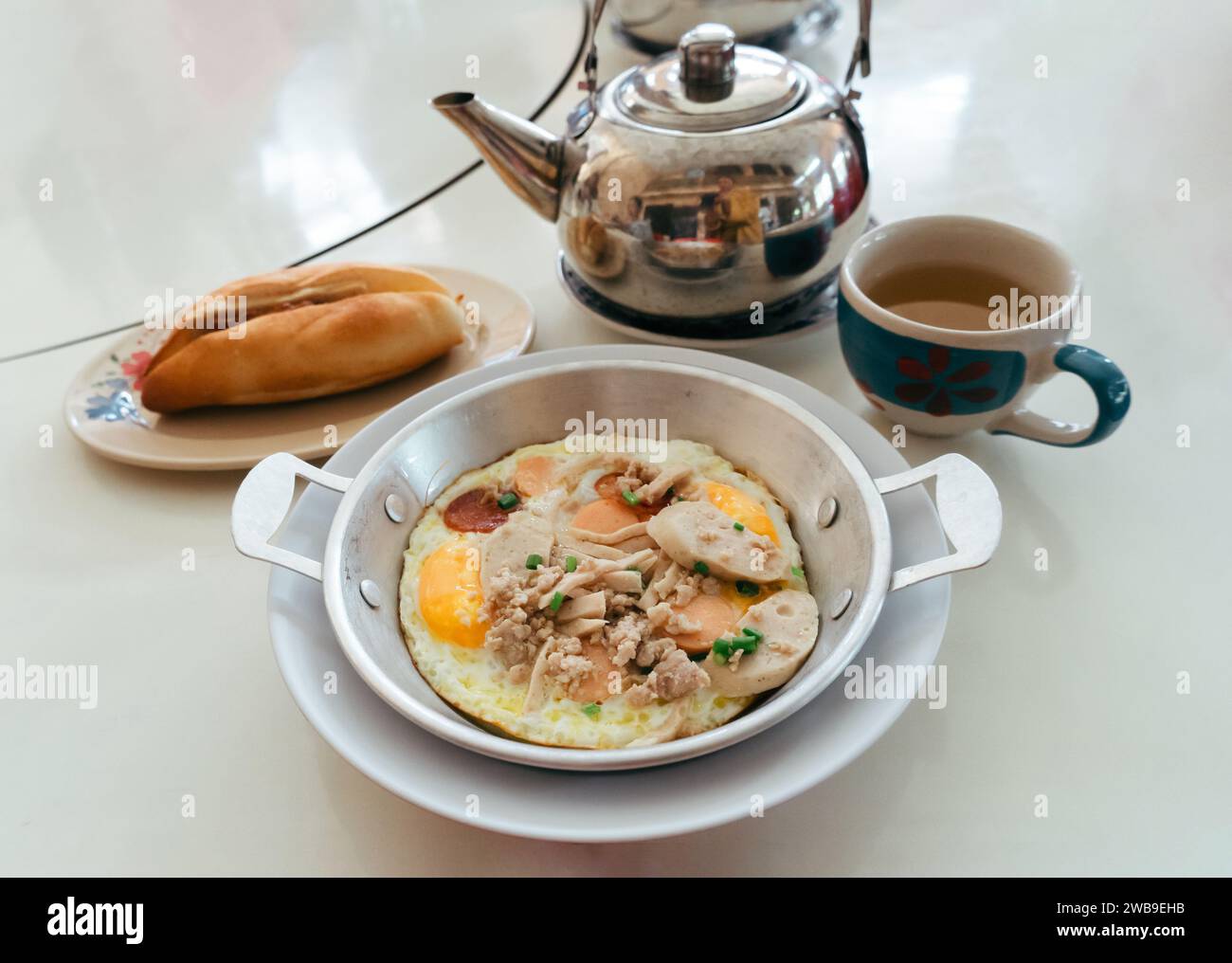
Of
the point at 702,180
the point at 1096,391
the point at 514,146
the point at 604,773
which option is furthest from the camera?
the point at 514,146

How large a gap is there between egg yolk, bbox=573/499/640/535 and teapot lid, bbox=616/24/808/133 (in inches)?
19.7

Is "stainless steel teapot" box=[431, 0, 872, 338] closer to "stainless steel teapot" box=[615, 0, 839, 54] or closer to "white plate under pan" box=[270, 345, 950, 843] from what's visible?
"white plate under pan" box=[270, 345, 950, 843]

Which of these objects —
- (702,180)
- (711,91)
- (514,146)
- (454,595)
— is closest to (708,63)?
(711,91)

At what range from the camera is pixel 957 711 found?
2.84ft

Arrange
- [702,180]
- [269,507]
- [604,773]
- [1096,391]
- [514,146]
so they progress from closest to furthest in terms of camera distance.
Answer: [604,773] < [269,507] < [1096,391] < [702,180] < [514,146]

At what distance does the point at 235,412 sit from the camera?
1206mm

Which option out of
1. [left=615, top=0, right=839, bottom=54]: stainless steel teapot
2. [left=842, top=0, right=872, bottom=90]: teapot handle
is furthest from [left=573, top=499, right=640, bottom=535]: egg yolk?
[left=615, top=0, right=839, bottom=54]: stainless steel teapot

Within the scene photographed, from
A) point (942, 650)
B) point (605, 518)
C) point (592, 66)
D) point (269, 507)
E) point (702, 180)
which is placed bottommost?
point (942, 650)

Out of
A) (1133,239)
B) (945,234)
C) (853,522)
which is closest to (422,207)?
(945,234)

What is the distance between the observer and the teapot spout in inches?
47.3

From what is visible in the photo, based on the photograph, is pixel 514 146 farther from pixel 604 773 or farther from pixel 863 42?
pixel 604 773

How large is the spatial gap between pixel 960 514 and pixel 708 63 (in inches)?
26.8

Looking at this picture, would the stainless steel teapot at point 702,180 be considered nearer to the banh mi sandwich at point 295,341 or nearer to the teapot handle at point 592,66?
the teapot handle at point 592,66
